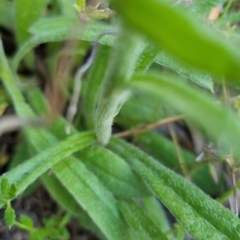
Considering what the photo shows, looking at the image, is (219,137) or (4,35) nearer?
(219,137)

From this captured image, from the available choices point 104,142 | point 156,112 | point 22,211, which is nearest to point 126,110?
point 156,112

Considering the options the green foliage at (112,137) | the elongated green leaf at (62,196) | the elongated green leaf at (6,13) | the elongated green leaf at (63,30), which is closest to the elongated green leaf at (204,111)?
the green foliage at (112,137)

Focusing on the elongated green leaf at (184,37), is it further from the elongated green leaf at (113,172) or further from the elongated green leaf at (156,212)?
the elongated green leaf at (156,212)

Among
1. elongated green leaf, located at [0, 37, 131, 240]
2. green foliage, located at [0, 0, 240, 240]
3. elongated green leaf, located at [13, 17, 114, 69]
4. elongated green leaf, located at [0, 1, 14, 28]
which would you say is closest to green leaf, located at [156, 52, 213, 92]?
green foliage, located at [0, 0, 240, 240]

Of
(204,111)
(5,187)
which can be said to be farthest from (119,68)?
(5,187)

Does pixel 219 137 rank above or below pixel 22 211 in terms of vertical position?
above

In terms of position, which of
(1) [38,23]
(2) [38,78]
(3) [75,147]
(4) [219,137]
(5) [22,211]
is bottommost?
(5) [22,211]

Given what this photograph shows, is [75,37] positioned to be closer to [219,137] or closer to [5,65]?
[5,65]
